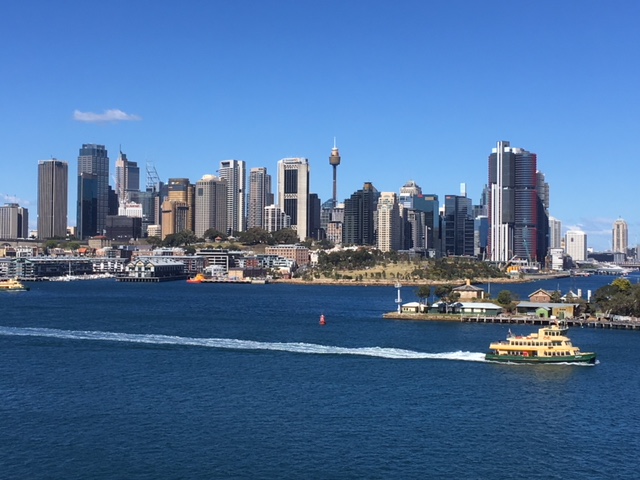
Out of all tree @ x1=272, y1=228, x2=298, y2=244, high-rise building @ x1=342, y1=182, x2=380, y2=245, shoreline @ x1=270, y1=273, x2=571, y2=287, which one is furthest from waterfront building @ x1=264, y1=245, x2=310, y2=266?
high-rise building @ x1=342, y1=182, x2=380, y2=245

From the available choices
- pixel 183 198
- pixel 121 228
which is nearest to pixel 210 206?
pixel 183 198

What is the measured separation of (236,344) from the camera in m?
35.8

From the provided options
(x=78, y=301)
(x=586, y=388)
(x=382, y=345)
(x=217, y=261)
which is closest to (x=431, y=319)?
(x=382, y=345)

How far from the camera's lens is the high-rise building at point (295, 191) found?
19375 cm

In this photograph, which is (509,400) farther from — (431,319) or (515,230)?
(515,230)

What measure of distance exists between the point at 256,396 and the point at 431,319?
25133mm

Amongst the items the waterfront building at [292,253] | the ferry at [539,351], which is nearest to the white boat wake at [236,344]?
the ferry at [539,351]

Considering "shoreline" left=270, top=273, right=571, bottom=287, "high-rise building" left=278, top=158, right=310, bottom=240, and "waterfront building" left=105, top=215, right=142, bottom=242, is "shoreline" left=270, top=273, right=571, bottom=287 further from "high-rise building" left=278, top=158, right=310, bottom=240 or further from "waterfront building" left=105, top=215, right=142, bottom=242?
"high-rise building" left=278, top=158, right=310, bottom=240

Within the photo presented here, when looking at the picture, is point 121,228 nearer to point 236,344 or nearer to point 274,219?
point 274,219

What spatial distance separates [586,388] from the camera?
26766 millimetres

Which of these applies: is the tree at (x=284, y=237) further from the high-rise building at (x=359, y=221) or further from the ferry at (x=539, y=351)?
the ferry at (x=539, y=351)

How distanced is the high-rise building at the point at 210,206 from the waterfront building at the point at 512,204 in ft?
192

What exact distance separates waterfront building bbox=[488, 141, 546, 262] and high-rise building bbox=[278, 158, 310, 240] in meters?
41.1

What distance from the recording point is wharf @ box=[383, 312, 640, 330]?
45.2m
